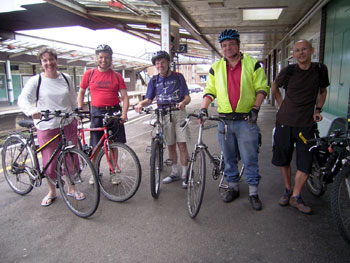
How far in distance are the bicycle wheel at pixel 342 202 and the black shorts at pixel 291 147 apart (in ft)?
2.01

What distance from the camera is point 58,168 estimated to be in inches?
134

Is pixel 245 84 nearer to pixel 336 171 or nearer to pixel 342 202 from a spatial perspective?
pixel 336 171

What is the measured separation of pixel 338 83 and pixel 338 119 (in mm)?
2830

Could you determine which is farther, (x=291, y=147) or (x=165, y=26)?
(x=165, y=26)

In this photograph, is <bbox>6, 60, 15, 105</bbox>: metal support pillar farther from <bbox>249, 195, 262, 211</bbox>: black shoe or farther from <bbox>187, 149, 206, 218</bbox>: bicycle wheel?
<bbox>249, 195, 262, 211</bbox>: black shoe

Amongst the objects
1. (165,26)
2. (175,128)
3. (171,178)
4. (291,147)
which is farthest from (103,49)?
(165,26)

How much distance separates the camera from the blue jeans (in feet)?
10.8

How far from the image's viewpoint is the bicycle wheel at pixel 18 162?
3693mm

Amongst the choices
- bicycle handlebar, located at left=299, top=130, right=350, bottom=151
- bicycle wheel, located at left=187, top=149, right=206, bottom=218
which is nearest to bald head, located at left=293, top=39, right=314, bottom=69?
bicycle handlebar, located at left=299, top=130, right=350, bottom=151

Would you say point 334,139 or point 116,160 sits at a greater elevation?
point 334,139

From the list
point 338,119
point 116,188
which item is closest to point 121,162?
point 116,188

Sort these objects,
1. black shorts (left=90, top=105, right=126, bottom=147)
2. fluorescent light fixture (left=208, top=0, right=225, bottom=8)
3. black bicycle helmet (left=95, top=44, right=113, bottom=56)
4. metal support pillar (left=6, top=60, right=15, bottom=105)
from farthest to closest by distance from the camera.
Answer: metal support pillar (left=6, top=60, right=15, bottom=105) → fluorescent light fixture (left=208, top=0, right=225, bottom=8) → black shorts (left=90, top=105, right=126, bottom=147) → black bicycle helmet (left=95, top=44, right=113, bottom=56)

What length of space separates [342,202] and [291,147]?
3.11 feet

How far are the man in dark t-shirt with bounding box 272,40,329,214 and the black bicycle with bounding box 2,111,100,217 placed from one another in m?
2.23
